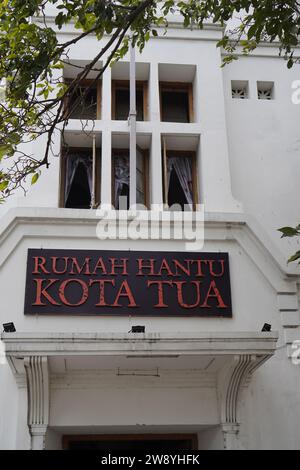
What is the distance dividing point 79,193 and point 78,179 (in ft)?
0.83

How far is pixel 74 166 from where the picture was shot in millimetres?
9766

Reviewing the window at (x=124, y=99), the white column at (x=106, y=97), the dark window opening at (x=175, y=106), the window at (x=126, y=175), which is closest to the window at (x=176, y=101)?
the dark window opening at (x=175, y=106)

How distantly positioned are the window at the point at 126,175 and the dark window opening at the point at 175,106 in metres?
0.81

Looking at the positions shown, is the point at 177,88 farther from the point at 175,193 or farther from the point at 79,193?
the point at 79,193

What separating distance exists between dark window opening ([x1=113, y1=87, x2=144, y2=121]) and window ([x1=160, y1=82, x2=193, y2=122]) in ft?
1.14

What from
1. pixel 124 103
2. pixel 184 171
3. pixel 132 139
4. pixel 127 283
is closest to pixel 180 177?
pixel 184 171

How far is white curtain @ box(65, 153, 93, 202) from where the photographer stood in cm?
956

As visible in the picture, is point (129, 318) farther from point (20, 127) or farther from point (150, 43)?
point (150, 43)

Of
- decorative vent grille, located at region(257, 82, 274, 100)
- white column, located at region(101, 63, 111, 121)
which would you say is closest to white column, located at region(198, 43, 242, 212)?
decorative vent grille, located at region(257, 82, 274, 100)

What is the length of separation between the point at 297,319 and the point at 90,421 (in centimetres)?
307

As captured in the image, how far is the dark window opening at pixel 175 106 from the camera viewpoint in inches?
404

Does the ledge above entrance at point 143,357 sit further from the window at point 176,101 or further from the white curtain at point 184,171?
the window at point 176,101

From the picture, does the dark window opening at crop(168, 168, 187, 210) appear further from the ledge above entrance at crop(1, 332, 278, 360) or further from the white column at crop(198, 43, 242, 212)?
the ledge above entrance at crop(1, 332, 278, 360)

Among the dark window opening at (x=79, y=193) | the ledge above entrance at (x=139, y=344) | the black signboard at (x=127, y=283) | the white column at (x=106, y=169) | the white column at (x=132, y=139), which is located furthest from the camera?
the dark window opening at (x=79, y=193)
